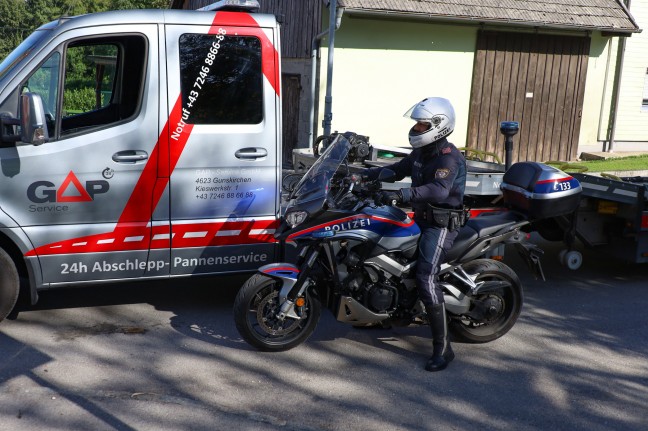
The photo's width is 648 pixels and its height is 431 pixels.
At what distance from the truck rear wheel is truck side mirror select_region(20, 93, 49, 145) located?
0.89 meters

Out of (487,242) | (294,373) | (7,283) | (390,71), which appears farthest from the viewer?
(390,71)

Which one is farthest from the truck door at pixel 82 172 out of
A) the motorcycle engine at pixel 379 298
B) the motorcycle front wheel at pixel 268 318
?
the motorcycle engine at pixel 379 298

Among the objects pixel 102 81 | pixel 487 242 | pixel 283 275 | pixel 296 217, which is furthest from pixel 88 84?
pixel 487 242

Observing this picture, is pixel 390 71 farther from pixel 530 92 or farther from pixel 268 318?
pixel 268 318

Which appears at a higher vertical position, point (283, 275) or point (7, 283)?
point (283, 275)

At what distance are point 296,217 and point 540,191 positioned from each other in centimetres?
214

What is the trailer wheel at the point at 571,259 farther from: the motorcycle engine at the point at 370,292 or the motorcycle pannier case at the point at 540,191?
the motorcycle engine at the point at 370,292

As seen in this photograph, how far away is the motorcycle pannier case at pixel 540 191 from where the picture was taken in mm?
6148

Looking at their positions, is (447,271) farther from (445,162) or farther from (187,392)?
(187,392)

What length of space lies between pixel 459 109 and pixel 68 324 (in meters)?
12.3

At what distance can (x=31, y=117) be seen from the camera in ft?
17.2

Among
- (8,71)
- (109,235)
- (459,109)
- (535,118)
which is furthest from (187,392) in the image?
(535,118)

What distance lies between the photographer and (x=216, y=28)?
234 inches

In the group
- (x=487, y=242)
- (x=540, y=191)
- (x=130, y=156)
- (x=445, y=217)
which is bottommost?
(x=487, y=242)
